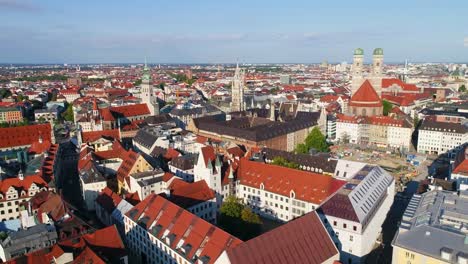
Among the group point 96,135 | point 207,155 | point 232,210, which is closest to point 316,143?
point 207,155

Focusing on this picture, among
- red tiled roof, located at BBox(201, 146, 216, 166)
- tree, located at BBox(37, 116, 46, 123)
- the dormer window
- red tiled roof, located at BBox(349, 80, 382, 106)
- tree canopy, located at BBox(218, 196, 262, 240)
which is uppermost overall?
red tiled roof, located at BBox(349, 80, 382, 106)

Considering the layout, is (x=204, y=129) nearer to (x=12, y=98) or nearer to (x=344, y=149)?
(x=344, y=149)

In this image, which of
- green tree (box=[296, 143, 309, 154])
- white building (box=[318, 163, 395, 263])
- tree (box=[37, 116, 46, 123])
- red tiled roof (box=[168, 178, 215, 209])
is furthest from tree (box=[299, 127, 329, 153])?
tree (box=[37, 116, 46, 123])

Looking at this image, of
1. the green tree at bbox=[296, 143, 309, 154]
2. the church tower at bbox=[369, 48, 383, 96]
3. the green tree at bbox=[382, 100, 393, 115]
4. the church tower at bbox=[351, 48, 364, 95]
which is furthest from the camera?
the church tower at bbox=[351, 48, 364, 95]

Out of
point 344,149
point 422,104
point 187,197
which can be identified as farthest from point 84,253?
point 422,104

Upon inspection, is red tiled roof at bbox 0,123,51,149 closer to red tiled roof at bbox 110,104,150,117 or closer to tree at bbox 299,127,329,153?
red tiled roof at bbox 110,104,150,117

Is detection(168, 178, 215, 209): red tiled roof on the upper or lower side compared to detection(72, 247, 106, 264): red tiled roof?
upper
